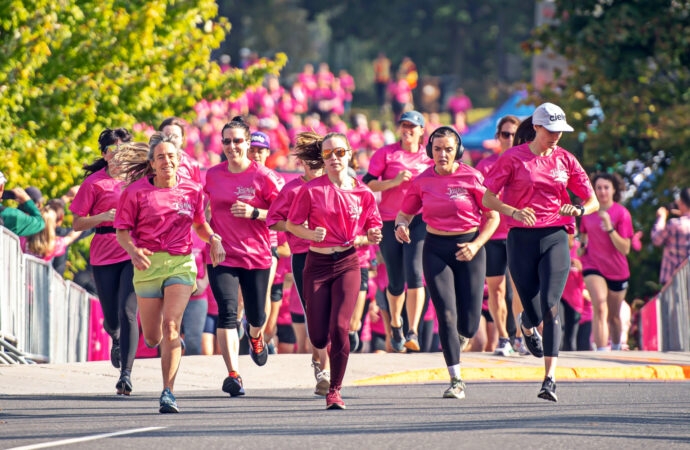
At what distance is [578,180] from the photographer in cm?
1122

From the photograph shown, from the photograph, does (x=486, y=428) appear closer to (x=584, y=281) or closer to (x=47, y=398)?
(x=47, y=398)

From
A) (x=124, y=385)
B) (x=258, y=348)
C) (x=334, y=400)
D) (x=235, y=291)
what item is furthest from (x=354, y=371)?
(x=334, y=400)

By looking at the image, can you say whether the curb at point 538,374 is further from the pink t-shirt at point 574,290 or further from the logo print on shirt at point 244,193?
the logo print on shirt at point 244,193

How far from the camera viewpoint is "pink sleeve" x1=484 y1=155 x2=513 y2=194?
437 inches

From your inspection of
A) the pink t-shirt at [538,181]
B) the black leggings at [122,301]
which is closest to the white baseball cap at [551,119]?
the pink t-shirt at [538,181]

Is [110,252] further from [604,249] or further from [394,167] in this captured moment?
[604,249]

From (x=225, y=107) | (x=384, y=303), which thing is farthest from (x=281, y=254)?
(x=225, y=107)

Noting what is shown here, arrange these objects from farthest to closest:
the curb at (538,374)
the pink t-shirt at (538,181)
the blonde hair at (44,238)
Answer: the blonde hair at (44,238) < the curb at (538,374) < the pink t-shirt at (538,181)

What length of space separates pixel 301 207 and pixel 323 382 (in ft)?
5.35

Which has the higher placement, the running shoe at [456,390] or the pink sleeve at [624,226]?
the pink sleeve at [624,226]

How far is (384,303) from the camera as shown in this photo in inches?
585

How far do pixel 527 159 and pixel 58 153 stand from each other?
7850mm

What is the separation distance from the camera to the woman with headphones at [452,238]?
1124 centimetres

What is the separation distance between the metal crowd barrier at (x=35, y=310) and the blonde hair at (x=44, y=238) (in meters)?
0.56
